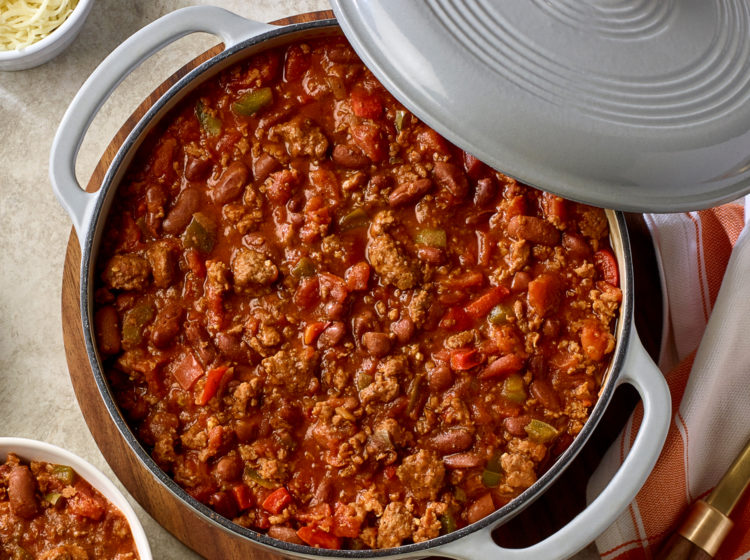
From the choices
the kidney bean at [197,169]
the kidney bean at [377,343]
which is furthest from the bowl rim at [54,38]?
the kidney bean at [377,343]

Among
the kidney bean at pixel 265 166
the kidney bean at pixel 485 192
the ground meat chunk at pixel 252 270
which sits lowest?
the ground meat chunk at pixel 252 270

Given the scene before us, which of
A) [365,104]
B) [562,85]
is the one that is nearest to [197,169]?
[365,104]

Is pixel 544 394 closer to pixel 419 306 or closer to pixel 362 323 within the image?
pixel 419 306

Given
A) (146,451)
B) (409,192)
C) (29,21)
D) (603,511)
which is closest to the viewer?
(603,511)

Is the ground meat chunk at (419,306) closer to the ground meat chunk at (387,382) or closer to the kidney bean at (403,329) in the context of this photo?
the kidney bean at (403,329)

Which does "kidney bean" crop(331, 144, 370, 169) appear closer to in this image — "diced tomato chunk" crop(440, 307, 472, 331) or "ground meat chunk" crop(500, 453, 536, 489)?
"diced tomato chunk" crop(440, 307, 472, 331)

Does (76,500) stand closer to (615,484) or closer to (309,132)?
(309,132)

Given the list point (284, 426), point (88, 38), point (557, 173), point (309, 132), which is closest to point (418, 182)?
point (309, 132)
